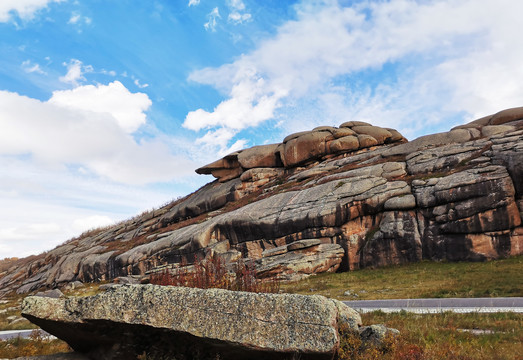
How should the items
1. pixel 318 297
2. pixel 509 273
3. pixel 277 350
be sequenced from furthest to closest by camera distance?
1. pixel 509 273
2. pixel 318 297
3. pixel 277 350

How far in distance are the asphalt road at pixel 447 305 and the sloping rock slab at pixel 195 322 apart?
786cm

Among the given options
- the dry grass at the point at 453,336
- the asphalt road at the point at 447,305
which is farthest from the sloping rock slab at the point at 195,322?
the asphalt road at the point at 447,305

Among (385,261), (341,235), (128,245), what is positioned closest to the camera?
(385,261)

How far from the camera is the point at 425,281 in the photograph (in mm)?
22234

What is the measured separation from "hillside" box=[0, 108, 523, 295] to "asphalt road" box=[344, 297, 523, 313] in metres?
12.7

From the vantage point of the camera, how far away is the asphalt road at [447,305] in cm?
1335

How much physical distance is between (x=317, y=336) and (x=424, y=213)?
1026 inches

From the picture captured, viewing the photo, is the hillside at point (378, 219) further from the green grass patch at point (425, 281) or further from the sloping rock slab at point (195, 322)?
the sloping rock slab at point (195, 322)

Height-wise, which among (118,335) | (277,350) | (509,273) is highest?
(118,335)

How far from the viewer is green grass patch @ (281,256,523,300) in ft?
60.4

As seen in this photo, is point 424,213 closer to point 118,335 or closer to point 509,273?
point 509,273

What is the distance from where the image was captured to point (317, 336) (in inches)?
266

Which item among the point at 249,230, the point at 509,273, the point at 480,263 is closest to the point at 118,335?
the point at 509,273

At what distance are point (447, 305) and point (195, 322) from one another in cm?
1227
